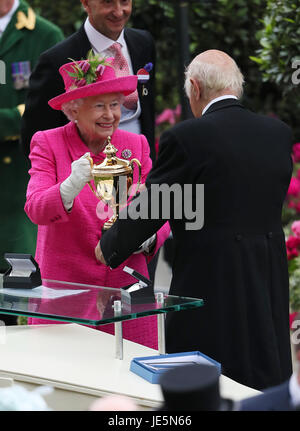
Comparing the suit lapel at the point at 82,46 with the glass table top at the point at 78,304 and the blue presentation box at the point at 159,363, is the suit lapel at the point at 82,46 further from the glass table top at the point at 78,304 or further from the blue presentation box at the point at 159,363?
the blue presentation box at the point at 159,363

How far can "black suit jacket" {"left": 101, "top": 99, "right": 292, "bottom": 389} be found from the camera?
289cm

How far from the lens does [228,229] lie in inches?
115

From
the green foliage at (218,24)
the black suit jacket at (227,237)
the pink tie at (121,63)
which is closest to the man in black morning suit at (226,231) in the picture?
the black suit jacket at (227,237)

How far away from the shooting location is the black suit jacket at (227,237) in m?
2.89

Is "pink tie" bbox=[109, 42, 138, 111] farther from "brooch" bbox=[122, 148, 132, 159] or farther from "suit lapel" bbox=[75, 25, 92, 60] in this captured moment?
"brooch" bbox=[122, 148, 132, 159]

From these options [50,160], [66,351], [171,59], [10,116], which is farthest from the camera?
[171,59]

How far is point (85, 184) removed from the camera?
315 cm

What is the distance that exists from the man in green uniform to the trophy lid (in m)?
1.61

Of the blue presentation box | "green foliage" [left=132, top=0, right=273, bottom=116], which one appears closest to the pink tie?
the blue presentation box

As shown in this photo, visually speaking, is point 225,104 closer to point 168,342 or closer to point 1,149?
point 168,342

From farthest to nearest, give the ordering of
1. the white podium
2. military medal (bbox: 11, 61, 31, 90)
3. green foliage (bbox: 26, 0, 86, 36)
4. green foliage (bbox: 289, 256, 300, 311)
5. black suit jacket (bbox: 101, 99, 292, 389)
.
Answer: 1. green foliage (bbox: 26, 0, 86, 36)
2. green foliage (bbox: 289, 256, 300, 311)
3. military medal (bbox: 11, 61, 31, 90)
4. black suit jacket (bbox: 101, 99, 292, 389)
5. the white podium

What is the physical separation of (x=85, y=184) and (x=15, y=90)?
1.74 m

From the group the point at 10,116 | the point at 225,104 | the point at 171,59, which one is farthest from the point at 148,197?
the point at 171,59

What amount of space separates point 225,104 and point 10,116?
1.82 meters
